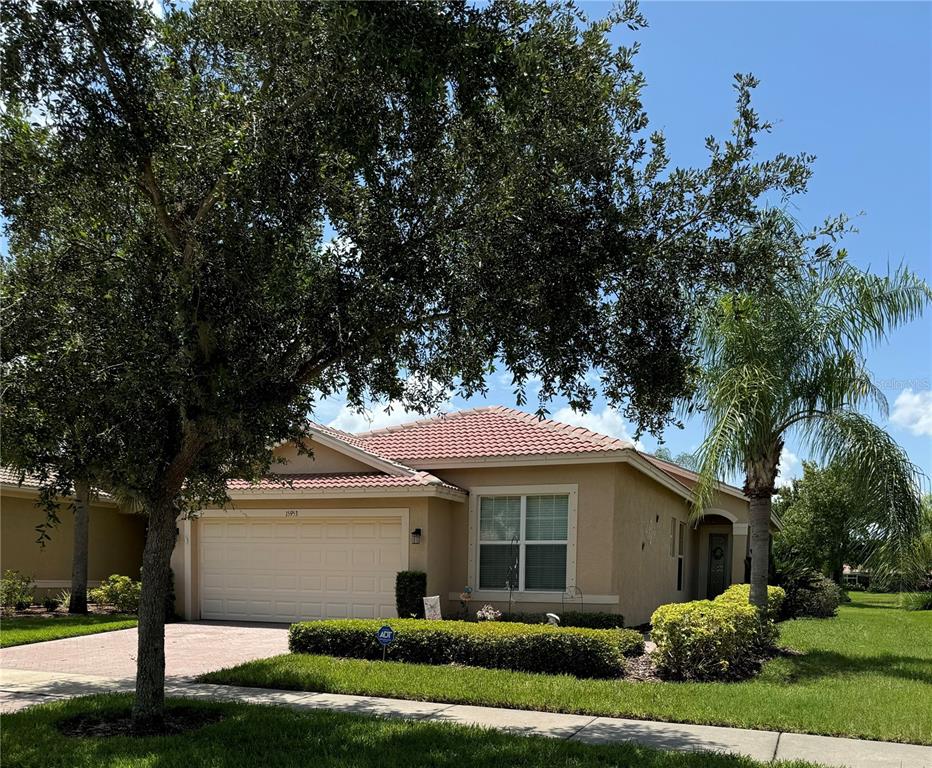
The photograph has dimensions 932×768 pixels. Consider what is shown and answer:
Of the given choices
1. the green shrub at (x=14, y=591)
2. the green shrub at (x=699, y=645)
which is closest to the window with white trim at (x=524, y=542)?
the green shrub at (x=699, y=645)

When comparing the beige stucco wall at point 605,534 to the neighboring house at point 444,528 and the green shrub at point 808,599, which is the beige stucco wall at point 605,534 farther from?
the green shrub at point 808,599

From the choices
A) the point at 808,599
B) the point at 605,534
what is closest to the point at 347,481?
the point at 605,534

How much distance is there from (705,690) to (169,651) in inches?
331

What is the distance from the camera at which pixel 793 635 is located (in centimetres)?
1658

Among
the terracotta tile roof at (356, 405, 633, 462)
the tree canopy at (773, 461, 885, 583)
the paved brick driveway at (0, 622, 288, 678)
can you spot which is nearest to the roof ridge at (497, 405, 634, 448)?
the terracotta tile roof at (356, 405, 633, 462)

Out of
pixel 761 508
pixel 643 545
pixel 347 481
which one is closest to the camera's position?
Result: pixel 761 508

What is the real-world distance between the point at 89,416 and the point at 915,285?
1148 centimetres

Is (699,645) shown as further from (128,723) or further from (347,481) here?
(347,481)

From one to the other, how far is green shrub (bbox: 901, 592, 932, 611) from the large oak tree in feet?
86.4

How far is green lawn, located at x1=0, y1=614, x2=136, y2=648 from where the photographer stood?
49.6ft

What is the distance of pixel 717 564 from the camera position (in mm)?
27562

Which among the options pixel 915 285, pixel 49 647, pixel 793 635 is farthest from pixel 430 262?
pixel 793 635

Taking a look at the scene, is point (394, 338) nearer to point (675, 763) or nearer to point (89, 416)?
point (89, 416)

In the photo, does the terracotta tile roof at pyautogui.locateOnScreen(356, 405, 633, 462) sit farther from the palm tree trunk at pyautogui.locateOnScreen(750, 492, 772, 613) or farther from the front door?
the front door
